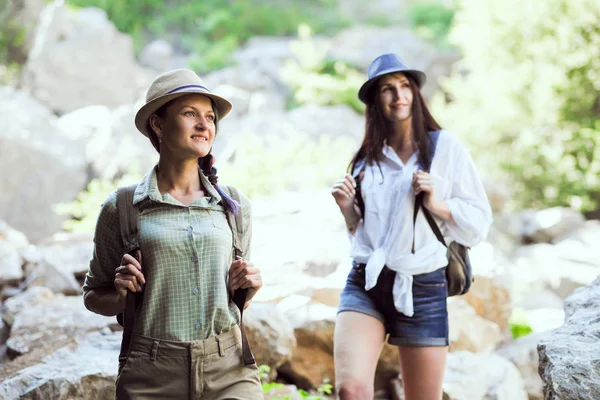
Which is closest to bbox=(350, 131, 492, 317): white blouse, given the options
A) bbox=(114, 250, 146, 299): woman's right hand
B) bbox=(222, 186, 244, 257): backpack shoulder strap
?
bbox=(222, 186, 244, 257): backpack shoulder strap

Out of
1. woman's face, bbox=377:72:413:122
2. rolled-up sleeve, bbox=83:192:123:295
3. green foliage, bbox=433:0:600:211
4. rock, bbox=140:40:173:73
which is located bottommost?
rolled-up sleeve, bbox=83:192:123:295

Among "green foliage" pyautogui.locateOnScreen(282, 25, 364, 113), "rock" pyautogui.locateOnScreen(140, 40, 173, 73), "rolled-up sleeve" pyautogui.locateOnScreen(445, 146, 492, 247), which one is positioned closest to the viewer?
"rolled-up sleeve" pyautogui.locateOnScreen(445, 146, 492, 247)

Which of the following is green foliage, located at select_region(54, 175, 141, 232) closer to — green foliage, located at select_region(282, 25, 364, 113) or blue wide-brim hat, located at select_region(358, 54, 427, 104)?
blue wide-brim hat, located at select_region(358, 54, 427, 104)

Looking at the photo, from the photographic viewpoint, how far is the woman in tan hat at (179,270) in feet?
7.60

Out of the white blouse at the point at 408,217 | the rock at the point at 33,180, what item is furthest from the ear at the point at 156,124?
the rock at the point at 33,180

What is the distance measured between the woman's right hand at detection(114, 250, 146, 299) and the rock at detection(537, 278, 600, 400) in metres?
1.40

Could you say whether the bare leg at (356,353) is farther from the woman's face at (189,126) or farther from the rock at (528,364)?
the rock at (528,364)

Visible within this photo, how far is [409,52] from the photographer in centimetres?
2188

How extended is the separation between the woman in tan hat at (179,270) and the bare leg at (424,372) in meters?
0.98

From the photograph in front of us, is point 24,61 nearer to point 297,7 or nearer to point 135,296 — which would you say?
point 297,7

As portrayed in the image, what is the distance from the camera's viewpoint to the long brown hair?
3387 mm

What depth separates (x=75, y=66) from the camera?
54.2 ft

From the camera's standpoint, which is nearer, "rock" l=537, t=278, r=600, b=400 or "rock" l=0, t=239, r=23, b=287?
"rock" l=537, t=278, r=600, b=400

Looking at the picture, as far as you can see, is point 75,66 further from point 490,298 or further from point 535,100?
point 490,298
